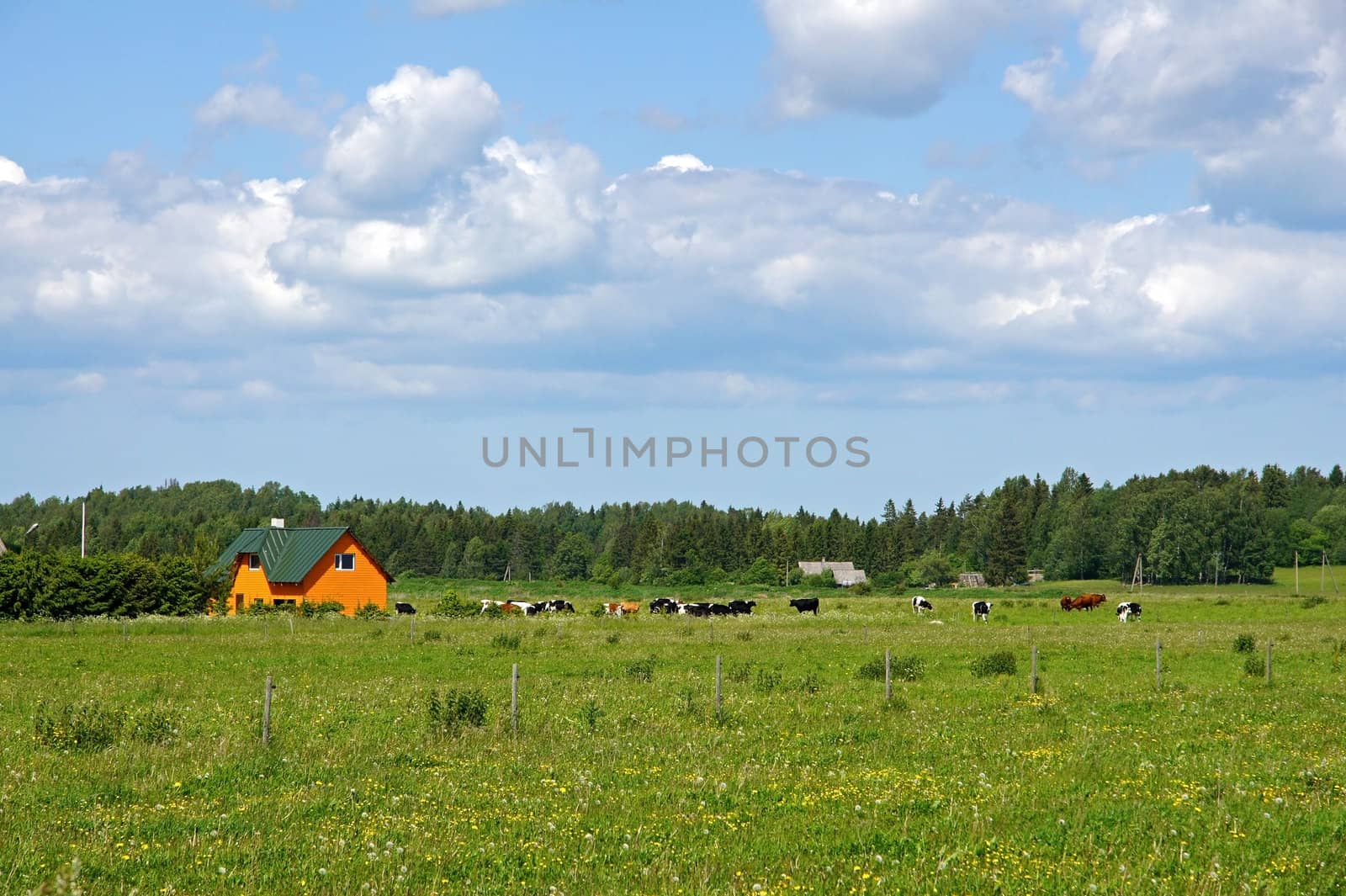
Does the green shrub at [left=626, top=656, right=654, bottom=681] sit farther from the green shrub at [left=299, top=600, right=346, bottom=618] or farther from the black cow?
the black cow

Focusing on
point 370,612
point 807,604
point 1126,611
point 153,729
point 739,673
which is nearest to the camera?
point 153,729

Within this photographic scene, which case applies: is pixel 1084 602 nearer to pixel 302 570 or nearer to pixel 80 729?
pixel 302 570

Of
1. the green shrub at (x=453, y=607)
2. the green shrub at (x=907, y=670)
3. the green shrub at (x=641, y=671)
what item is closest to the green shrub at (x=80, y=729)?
the green shrub at (x=641, y=671)

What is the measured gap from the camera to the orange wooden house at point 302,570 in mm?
71250

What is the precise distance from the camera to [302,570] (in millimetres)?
71000

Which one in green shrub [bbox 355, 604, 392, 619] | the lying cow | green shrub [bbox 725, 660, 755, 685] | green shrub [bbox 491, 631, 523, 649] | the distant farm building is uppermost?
green shrub [bbox 725, 660, 755, 685]

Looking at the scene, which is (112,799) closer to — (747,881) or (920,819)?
(747,881)

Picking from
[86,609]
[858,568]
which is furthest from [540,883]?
[858,568]

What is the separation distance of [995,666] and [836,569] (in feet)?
446

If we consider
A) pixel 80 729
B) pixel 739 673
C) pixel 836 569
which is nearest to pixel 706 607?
pixel 739 673

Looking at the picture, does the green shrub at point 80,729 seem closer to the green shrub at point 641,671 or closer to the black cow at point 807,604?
the green shrub at point 641,671

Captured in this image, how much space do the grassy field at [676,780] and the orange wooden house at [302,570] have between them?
1458 inches

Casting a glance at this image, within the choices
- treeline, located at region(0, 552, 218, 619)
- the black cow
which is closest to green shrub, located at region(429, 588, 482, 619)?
treeline, located at region(0, 552, 218, 619)

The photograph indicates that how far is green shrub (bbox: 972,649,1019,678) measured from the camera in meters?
31.8
